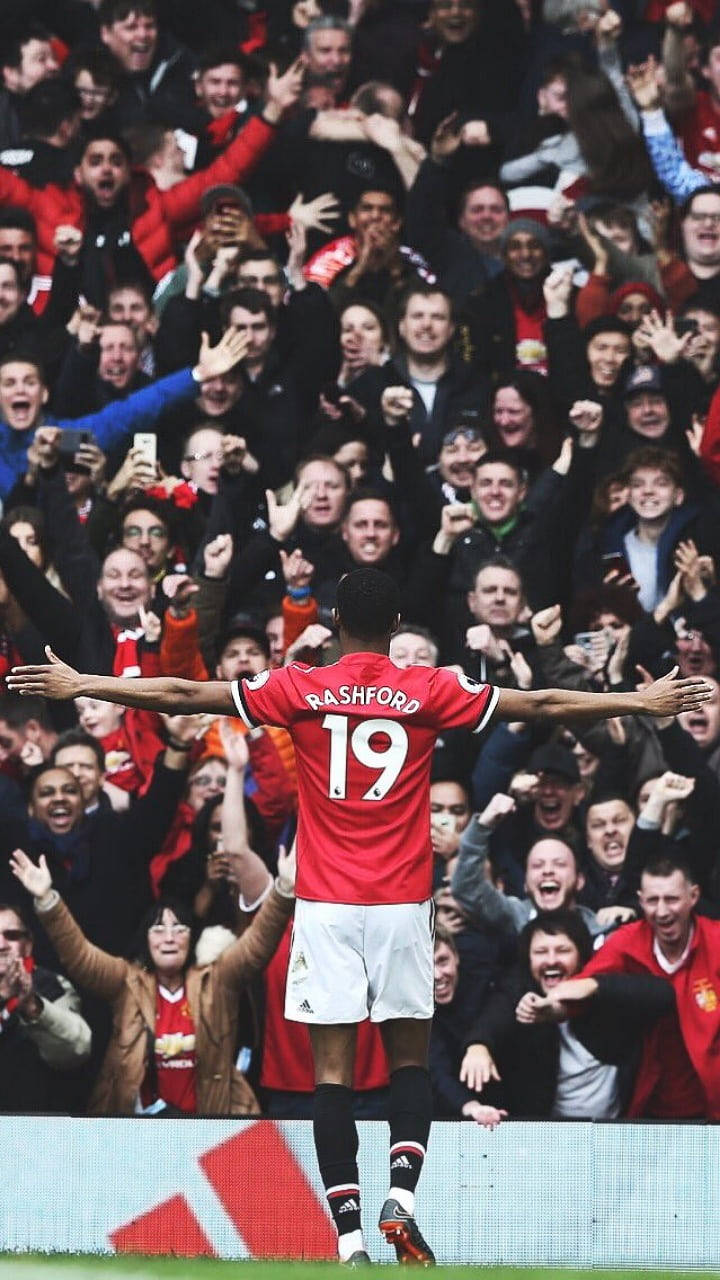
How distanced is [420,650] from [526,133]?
543 cm

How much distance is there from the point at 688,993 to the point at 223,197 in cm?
642

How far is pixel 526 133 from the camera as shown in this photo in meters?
16.2

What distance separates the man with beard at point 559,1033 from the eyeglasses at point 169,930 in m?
1.34

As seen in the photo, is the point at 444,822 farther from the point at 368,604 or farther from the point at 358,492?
the point at 368,604

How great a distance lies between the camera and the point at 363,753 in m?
7.99

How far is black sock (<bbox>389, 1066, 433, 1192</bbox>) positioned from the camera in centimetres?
776

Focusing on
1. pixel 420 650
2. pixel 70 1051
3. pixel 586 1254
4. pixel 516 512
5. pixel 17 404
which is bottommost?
pixel 586 1254

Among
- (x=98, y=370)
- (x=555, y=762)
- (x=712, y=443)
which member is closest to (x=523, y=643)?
(x=555, y=762)

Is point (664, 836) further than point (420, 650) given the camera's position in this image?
No

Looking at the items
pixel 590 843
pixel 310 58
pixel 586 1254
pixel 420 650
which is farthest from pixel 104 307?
pixel 586 1254

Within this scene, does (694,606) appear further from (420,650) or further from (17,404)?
(17,404)

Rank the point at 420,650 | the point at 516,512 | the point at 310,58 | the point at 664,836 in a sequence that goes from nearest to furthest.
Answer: the point at 664,836, the point at 420,650, the point at 516,512, the point at 310,58

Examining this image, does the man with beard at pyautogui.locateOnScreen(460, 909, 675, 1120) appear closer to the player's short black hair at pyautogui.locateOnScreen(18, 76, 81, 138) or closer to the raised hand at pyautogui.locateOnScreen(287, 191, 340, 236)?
the raised hand at pyautogui.locateOnScreen(287, 191, 340, 236)

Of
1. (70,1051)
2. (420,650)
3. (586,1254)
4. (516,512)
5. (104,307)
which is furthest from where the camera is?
(104,307)
